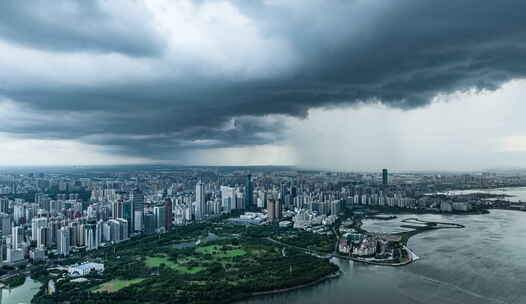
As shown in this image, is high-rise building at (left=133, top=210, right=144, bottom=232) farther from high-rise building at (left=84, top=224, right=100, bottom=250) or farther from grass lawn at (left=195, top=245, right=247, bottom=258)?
grass lawn at (left=195, top=245, right=247, bottom=258)

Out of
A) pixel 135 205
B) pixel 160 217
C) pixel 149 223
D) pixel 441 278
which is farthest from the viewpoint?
pixel 160 217

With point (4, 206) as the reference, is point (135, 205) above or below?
above

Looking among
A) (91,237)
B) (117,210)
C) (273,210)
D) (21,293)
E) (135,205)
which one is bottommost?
(21,293)

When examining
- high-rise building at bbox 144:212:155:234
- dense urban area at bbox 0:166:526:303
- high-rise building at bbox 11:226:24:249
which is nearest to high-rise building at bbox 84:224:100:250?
dense urban area at bbox 0:166:526:303

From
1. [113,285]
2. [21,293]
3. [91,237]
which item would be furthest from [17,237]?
[113,285]

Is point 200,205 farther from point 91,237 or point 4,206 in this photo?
point 4,206

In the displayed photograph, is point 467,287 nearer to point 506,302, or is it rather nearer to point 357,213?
point 506,302

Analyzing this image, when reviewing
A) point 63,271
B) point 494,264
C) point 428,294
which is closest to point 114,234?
point 63,271
